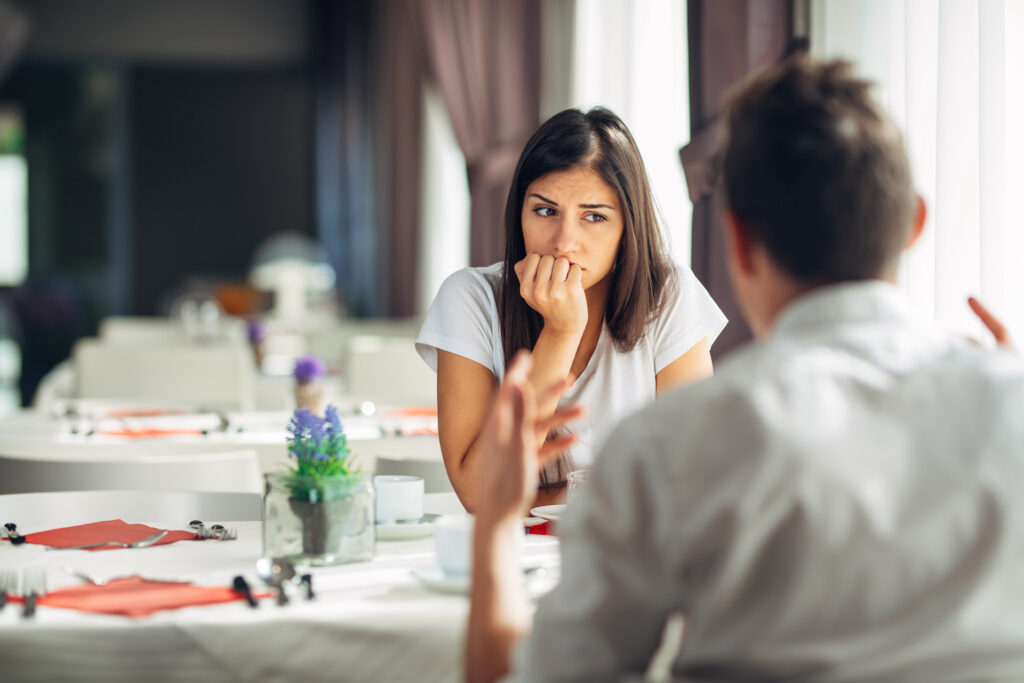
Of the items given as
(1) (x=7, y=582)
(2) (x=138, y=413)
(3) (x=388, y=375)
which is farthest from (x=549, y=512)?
(3) (x=388, y=375)

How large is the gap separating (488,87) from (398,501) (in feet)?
12.4

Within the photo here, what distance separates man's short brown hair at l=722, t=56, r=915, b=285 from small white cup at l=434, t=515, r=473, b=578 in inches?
20.9

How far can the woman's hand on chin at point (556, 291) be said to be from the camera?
6.15ft

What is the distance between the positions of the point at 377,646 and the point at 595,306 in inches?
42.0

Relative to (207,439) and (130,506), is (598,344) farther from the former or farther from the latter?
(207,439)

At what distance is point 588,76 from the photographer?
4242 millimetres

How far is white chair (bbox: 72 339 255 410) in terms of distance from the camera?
4.07 metres

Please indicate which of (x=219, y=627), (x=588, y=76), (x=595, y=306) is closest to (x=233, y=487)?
(x=595, y=306)

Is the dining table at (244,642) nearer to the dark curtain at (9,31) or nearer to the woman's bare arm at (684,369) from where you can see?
the woman's bare arm at (684,369)

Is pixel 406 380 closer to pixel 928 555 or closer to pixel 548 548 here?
pixel 548 548

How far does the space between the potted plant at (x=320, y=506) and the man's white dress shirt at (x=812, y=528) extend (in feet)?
1.86

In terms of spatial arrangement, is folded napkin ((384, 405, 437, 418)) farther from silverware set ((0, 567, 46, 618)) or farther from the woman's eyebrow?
silverware set ((0, 567, 46, 618))

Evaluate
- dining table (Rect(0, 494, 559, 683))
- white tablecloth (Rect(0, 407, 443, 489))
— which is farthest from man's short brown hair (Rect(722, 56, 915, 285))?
white tablecloth (Rect(0, 407, 443, 489))

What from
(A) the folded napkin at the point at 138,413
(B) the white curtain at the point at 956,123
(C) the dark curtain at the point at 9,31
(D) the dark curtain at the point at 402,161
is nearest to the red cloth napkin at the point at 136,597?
(B) the white curtain at the point at 956,123
